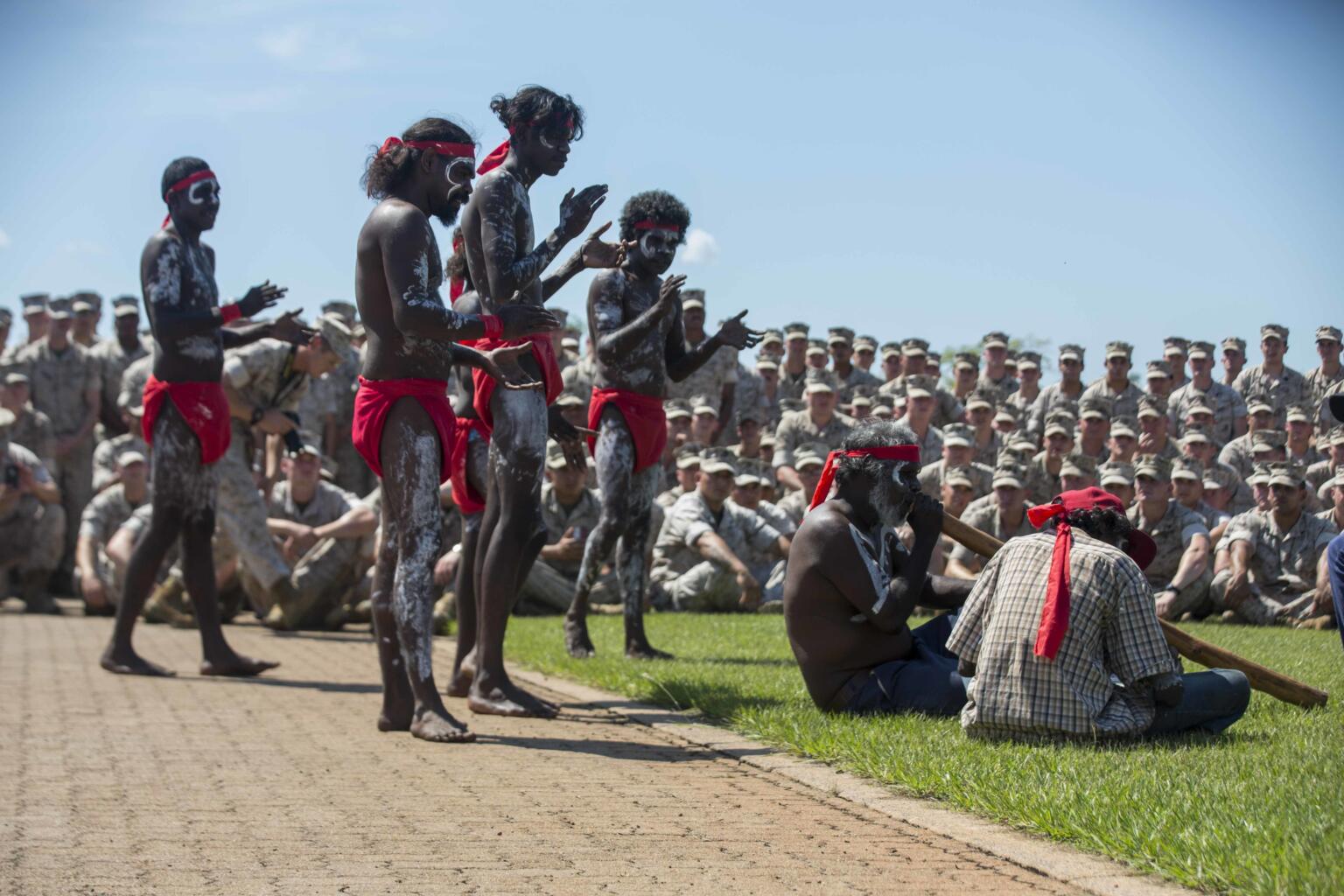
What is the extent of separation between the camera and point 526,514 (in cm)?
700

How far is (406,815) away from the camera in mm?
4852

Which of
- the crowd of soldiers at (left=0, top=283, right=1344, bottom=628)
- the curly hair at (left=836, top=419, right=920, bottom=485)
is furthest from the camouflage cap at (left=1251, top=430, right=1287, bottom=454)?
the curly hair at (left=836, top=419, right=920, bottom=485)

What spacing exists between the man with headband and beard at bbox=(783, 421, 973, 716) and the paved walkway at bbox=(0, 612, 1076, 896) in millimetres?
708

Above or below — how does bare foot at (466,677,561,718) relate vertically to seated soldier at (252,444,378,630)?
below

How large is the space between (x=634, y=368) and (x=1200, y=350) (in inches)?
299

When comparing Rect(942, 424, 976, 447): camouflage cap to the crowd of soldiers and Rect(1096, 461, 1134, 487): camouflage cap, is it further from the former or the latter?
Rect(1096, 461, 1134, 487): camouflage cap

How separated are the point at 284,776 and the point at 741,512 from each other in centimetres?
825

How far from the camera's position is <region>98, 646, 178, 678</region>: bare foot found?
8609mm

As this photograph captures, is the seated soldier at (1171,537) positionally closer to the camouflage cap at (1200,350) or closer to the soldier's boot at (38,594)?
the camouflage cap at (1200,350)

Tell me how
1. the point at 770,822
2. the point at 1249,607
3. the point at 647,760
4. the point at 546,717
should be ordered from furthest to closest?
the point at 1249,607 < the point at 546,717 < the point at 647,760 < the point at 770,822

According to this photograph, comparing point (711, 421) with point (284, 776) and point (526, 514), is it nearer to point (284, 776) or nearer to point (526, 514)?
point (526, 514)

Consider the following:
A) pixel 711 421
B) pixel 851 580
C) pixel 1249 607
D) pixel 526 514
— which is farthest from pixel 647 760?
pixel 711 421

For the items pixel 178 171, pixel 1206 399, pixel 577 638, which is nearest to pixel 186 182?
pixel 178 171

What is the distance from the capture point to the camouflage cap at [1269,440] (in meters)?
12.0
